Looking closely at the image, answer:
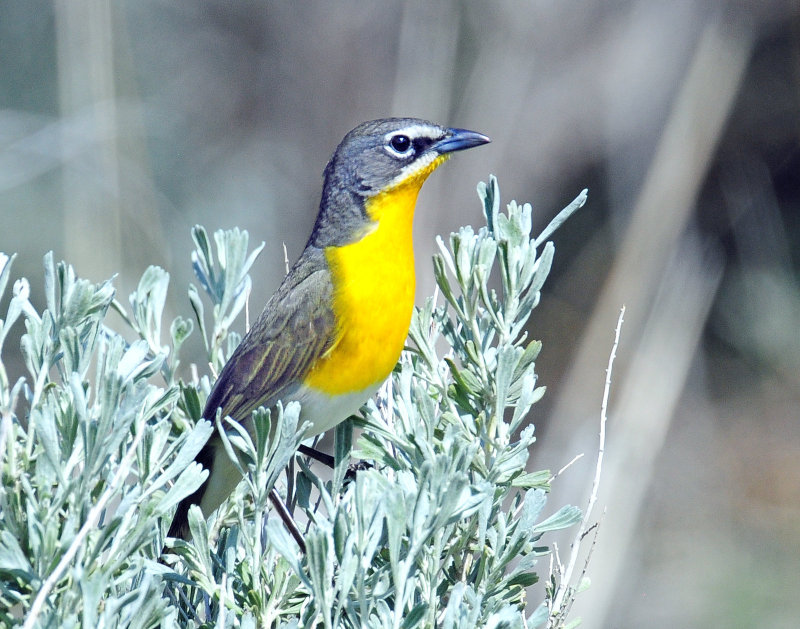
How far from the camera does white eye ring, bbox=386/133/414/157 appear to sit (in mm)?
3383

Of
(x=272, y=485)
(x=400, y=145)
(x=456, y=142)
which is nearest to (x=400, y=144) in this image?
(x=400, y=145)

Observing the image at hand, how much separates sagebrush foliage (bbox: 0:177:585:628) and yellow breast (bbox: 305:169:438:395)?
189 millimetres

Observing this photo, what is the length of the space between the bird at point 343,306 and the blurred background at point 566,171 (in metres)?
2.61

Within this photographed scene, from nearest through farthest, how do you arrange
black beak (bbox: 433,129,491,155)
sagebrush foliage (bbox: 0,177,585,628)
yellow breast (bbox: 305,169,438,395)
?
sagebrush foliage (bbox: 0,177,585,628), yellow breast (bbox: 305,169,438,395), black beak (bbox: 433,129,491,155)

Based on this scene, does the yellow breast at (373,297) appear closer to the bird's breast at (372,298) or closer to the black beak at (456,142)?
the bird's breast at (372,298)

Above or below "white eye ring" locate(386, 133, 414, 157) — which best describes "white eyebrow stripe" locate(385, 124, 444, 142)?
above

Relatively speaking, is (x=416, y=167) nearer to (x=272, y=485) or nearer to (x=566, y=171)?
(x=272, y=485)

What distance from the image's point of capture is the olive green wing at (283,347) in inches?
116

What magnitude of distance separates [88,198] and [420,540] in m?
5.23

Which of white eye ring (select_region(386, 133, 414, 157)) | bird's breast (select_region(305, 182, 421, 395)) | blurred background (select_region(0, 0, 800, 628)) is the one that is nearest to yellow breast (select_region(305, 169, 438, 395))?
bird's breast (select_region(305, 182, 421, 395))

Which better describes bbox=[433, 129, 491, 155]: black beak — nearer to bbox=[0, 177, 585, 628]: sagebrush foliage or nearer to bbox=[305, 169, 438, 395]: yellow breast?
bbox=[305, 169, 438, 395]: yellow breast

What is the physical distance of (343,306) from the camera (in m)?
3.07

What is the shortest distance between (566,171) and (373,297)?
522 centimetres

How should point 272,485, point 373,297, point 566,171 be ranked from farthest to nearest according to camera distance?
point 566,171
point 373,297
point 272,485
